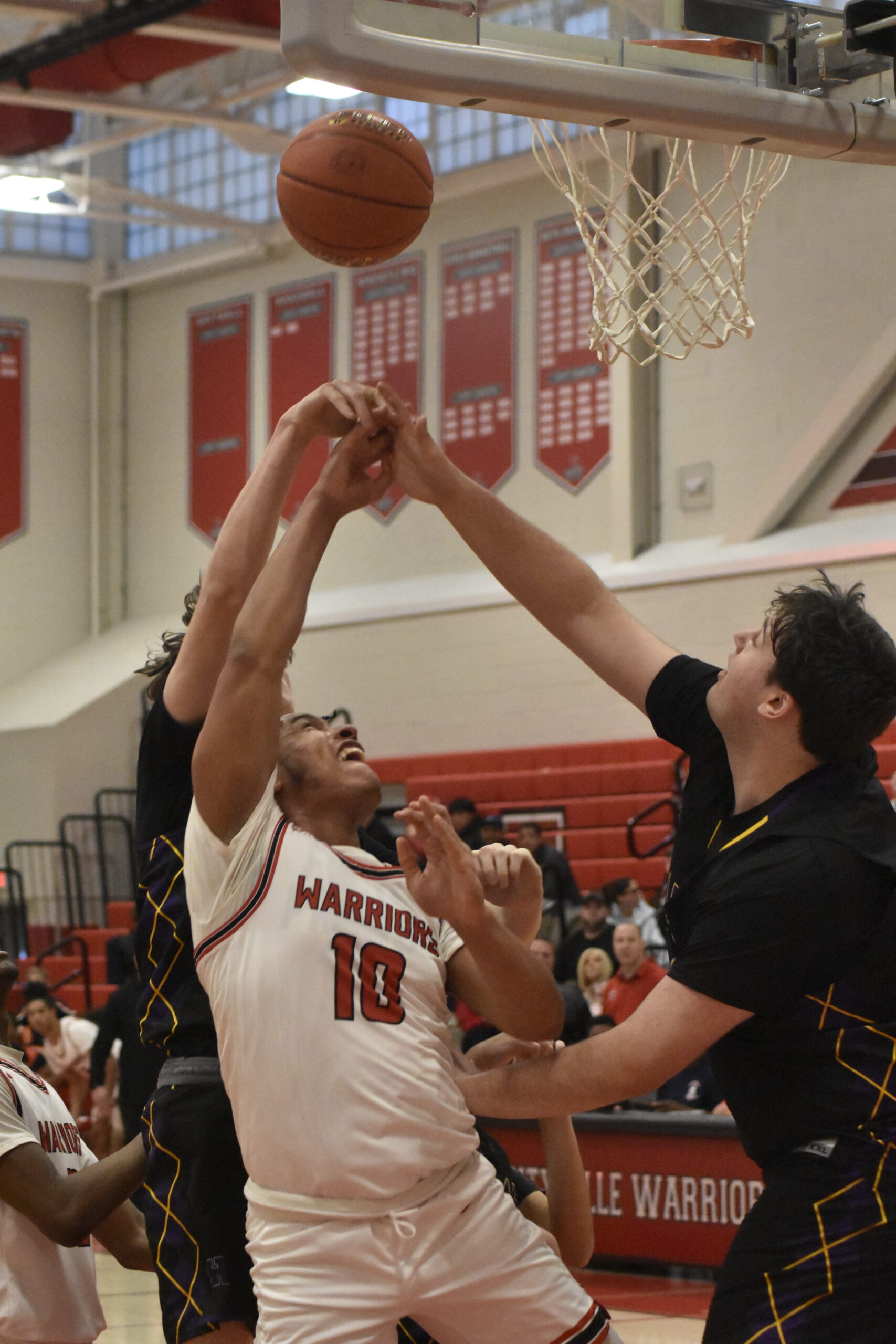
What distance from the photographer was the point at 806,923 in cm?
260

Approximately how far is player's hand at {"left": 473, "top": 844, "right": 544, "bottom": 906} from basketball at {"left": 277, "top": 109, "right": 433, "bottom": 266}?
148 cm

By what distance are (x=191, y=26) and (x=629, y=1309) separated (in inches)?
358

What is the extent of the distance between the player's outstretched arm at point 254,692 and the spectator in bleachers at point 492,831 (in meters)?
7.52

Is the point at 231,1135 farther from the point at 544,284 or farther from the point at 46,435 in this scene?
the point at 46,435

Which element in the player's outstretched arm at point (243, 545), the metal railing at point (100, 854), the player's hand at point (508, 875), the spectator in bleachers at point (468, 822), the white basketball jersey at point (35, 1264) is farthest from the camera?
the metal railing at point (100, 854)

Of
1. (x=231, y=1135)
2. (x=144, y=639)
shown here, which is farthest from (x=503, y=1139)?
(x=144, y=639)

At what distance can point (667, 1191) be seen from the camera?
23.0ft

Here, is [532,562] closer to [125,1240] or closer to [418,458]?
[418,458]

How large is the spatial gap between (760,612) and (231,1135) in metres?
9.32

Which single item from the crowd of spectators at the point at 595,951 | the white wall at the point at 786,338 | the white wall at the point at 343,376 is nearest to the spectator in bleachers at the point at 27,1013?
the crowd of spectators at the point at 595,951

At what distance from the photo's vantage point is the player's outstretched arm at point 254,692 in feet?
9.11

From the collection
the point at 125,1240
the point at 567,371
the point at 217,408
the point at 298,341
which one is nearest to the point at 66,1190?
the point at 125,1240

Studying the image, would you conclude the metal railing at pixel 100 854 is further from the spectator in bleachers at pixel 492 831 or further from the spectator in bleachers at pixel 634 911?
the spectator in bleachers at pixel 634 911

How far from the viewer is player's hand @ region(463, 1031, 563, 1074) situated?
9.27 feet
